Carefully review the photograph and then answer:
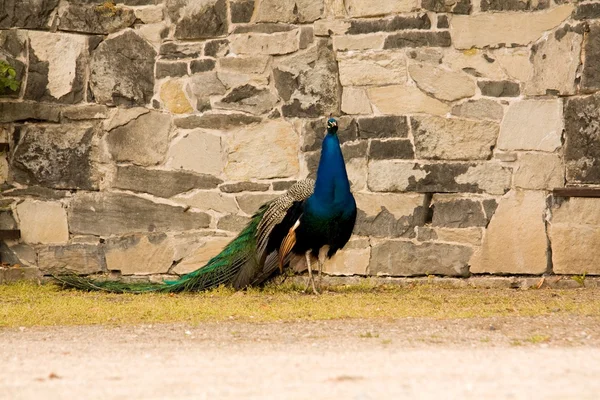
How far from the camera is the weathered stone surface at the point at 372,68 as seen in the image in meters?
8.84

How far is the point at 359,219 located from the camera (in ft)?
29.2

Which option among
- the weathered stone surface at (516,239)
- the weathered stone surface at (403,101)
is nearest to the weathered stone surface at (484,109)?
the weathered stone surface at (403,101)

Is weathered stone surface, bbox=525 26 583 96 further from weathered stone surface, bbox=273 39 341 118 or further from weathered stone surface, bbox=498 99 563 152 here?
weathered stone surface, bbox=273 39 341 118

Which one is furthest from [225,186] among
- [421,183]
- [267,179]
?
[421,183]

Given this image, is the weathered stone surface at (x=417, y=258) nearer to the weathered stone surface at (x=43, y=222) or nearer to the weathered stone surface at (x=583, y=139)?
the weathered stone surface at (x=583, y=139)

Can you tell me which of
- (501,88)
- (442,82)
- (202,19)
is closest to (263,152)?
(202,19)

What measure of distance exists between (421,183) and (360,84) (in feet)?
3.33

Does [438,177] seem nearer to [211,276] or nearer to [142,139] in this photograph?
[211,276]

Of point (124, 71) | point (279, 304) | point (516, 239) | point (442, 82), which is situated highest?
point (124, 71)

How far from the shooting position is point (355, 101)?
8930mm

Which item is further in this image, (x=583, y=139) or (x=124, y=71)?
(x=124, y=71)

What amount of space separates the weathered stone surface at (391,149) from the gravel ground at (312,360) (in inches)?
99.3

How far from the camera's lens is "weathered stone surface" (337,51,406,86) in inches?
348

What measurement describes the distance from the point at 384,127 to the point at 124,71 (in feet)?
7.92
